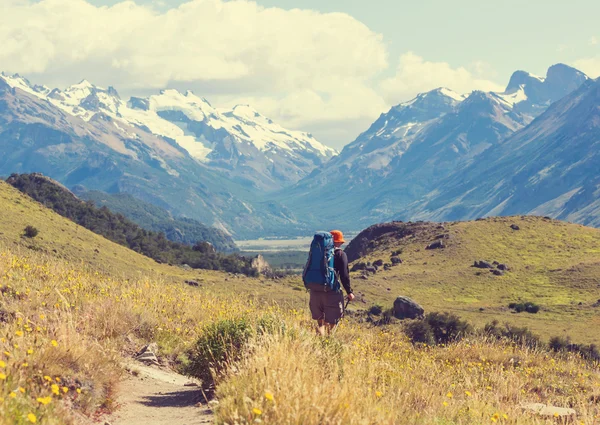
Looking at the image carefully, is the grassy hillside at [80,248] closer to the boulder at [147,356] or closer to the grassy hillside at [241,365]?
the grassy hillside at [241,365]

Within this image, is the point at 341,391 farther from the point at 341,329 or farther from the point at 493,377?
the point at 341,329

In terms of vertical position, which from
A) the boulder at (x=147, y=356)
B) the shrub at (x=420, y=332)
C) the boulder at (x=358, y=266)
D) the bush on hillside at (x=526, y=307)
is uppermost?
the boulder at (x=358, y=266)

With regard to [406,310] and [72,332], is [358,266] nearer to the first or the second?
[406,310]

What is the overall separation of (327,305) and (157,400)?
12.9 ft

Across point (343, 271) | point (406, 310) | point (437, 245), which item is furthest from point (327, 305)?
point (437, 245)

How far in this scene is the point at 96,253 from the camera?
5825cm

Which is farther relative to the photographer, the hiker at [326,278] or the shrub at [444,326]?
the shrub at [444,326]

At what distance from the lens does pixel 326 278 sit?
12.8 m

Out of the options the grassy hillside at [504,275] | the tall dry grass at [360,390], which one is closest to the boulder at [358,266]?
the grassy hillside at [504,275]

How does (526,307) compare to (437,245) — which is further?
(437,245)

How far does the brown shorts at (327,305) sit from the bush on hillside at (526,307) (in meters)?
49.4

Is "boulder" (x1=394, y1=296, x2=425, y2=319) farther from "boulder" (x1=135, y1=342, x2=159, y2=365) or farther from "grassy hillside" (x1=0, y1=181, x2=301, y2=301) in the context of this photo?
"boulder" (x1=135, y1=342, x2=159, y2=365)

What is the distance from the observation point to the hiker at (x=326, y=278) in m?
12.9

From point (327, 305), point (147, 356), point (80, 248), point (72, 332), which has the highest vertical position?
point (80, 248)
